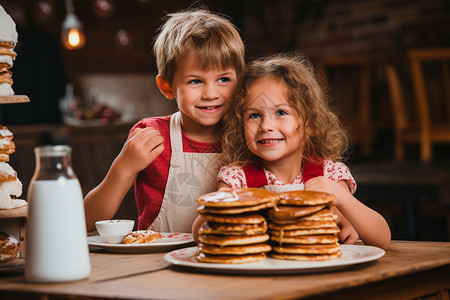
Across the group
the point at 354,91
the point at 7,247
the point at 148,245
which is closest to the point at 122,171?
the point at 148,245

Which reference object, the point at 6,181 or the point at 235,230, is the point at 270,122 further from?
the point at 6,181


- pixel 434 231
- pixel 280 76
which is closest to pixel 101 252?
pixel 280 76

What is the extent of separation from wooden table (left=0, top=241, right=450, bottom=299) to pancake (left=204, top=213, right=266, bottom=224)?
3.8 inches

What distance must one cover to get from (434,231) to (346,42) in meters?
3.36

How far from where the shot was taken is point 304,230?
3.73ft

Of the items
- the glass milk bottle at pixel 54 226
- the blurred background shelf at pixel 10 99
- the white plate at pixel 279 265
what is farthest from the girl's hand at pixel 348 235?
the blurred background shelf at pixel 10 99

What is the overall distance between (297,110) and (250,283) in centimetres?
67

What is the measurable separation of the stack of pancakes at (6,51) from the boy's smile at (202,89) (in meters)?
0.53

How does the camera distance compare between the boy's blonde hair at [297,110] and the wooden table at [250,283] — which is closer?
the wooden table at [250,283]

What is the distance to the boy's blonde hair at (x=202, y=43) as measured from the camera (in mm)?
1735

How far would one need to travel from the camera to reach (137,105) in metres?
6.81

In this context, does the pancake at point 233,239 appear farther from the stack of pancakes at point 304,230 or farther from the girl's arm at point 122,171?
the girl's arm at point 122,171

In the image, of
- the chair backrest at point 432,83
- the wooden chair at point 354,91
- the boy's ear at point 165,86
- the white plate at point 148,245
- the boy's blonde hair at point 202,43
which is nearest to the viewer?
the white plate at point 148,245

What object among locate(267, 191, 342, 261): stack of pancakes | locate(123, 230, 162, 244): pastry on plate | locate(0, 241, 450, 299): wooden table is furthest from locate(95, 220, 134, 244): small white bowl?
locate(267, 191, 342, 261): stack of pancakes
